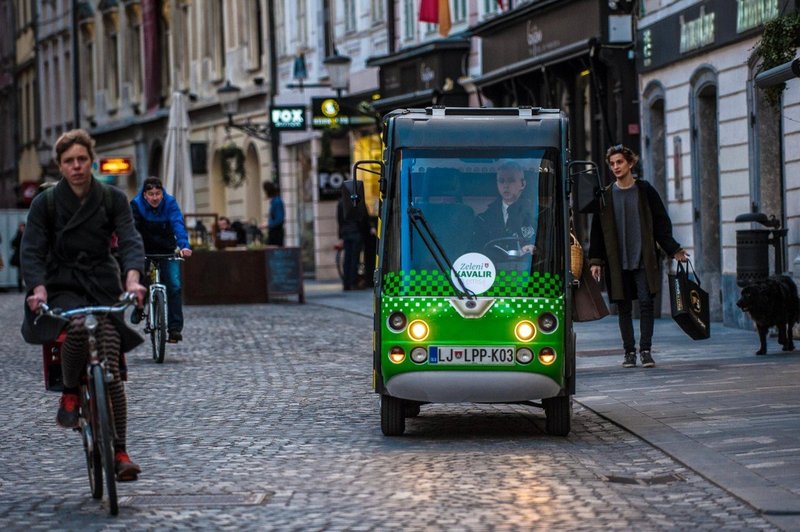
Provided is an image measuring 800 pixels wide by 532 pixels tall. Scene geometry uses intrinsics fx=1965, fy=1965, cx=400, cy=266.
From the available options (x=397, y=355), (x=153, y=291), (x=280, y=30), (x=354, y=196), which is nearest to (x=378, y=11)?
(x=280, y=30)

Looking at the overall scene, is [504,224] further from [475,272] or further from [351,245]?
[351,245]

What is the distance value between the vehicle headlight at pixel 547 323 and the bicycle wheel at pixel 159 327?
24.8ft

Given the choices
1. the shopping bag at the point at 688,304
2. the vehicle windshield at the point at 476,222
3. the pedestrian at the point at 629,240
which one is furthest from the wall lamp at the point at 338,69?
the vehicle windshield at the point at 476,222

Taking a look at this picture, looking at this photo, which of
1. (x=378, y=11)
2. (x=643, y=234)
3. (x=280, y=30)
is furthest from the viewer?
(x=280, y=30)

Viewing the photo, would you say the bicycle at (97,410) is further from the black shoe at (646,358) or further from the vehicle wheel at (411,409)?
the black shoe at (646,358)

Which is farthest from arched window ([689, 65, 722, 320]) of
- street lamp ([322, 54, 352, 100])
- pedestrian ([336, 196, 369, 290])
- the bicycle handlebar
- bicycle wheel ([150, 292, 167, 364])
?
the bicycle handlebar

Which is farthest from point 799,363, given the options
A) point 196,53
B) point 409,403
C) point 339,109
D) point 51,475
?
point 196,53

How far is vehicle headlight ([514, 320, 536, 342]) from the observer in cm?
1174

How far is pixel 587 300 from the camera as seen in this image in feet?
43.2

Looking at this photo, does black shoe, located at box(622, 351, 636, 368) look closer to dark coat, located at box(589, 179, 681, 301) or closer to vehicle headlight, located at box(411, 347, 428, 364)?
dark coat, located at box(589, 179, 681, 301)

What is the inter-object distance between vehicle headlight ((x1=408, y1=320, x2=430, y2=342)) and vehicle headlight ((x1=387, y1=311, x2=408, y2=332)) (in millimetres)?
56

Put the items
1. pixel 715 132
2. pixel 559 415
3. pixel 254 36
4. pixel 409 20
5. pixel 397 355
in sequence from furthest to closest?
pixel 254 36, pixel 409 20, pixel 715 132, pixel 559 415, pixel 397 355

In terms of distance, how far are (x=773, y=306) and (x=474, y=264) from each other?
644 cm

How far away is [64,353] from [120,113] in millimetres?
53319
